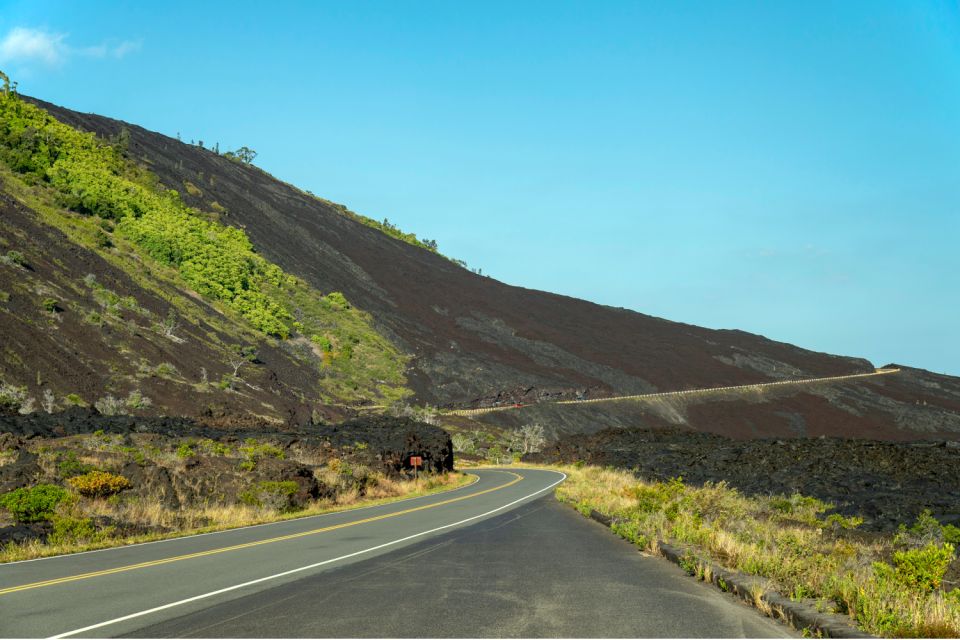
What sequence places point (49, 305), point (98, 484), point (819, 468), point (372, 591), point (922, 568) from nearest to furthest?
point (922, 568), point (372, 591), point (98, 484), point (819, 468), point (49, 305)

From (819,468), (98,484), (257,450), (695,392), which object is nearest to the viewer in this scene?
(98,484)

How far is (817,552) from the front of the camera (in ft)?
42.5

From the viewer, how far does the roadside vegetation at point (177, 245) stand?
275 ft

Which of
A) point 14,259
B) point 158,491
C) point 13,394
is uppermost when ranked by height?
point 14,259

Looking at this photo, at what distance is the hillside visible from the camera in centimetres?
6875

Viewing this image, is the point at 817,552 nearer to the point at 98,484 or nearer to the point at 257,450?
the point at 98,484

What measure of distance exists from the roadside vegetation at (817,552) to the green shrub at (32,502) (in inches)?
525

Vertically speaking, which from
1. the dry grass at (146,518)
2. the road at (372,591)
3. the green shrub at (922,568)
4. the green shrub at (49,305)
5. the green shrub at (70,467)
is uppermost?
the green shrub at (49,305)

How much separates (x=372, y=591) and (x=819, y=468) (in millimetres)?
37123

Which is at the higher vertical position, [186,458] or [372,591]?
[372,591]

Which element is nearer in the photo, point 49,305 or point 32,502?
point 32,502

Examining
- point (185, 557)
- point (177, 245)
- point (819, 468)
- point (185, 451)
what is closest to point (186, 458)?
point (185, 451)

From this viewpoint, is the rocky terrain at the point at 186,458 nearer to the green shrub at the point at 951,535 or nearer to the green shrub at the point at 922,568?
the green shrub at the point at 922,568

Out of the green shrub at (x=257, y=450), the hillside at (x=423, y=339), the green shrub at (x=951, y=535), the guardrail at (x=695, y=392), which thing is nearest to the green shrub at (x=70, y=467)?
the green shrub at (x=257, y=450)
